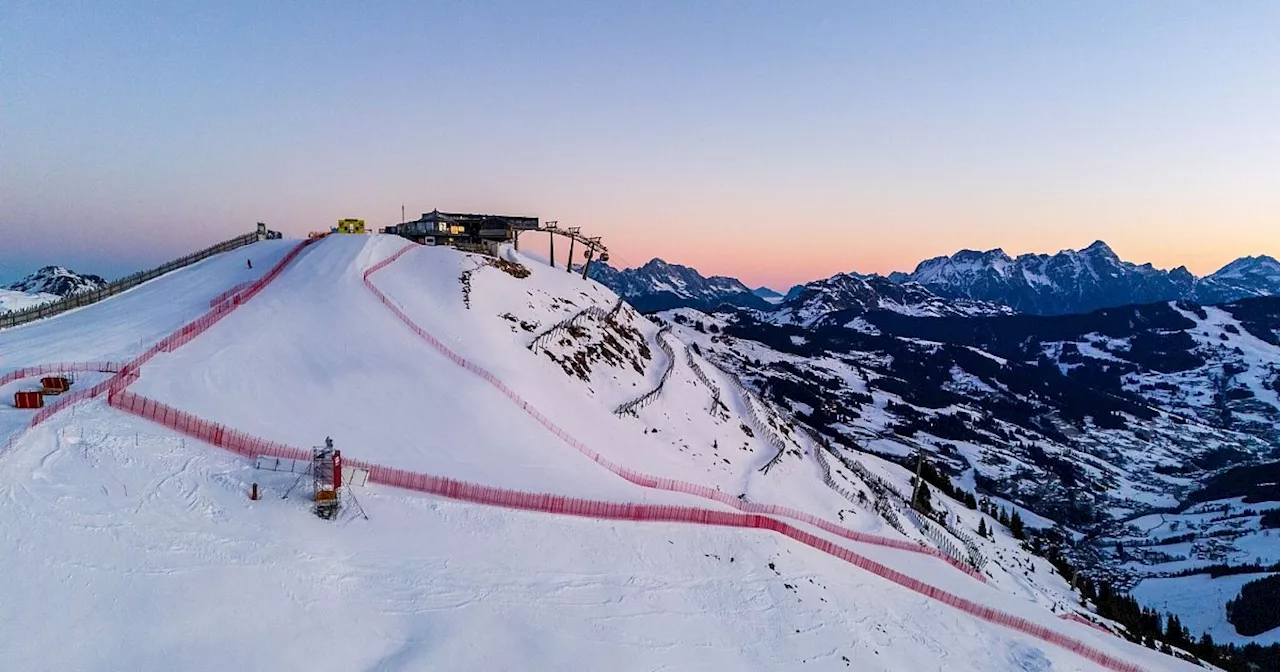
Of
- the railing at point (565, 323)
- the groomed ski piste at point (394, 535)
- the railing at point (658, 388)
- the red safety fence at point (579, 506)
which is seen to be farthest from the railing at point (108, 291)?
the railing at point (658, 388)

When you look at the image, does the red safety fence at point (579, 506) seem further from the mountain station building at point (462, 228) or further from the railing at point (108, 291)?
the mountain station building at point (462, 228)

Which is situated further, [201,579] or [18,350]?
[18,350]

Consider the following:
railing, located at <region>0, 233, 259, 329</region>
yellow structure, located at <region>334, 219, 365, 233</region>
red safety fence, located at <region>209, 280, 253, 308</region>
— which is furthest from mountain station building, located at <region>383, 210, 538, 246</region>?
red safety fence, located at <region>209, 280, 253, 308</region>

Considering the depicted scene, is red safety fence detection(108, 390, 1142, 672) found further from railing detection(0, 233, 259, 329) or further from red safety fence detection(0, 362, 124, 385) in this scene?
railing detection(0, 233, 259, 329)

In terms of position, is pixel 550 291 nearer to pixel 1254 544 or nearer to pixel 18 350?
pixel 18 350

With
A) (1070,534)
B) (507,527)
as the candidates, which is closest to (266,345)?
(507,527)
